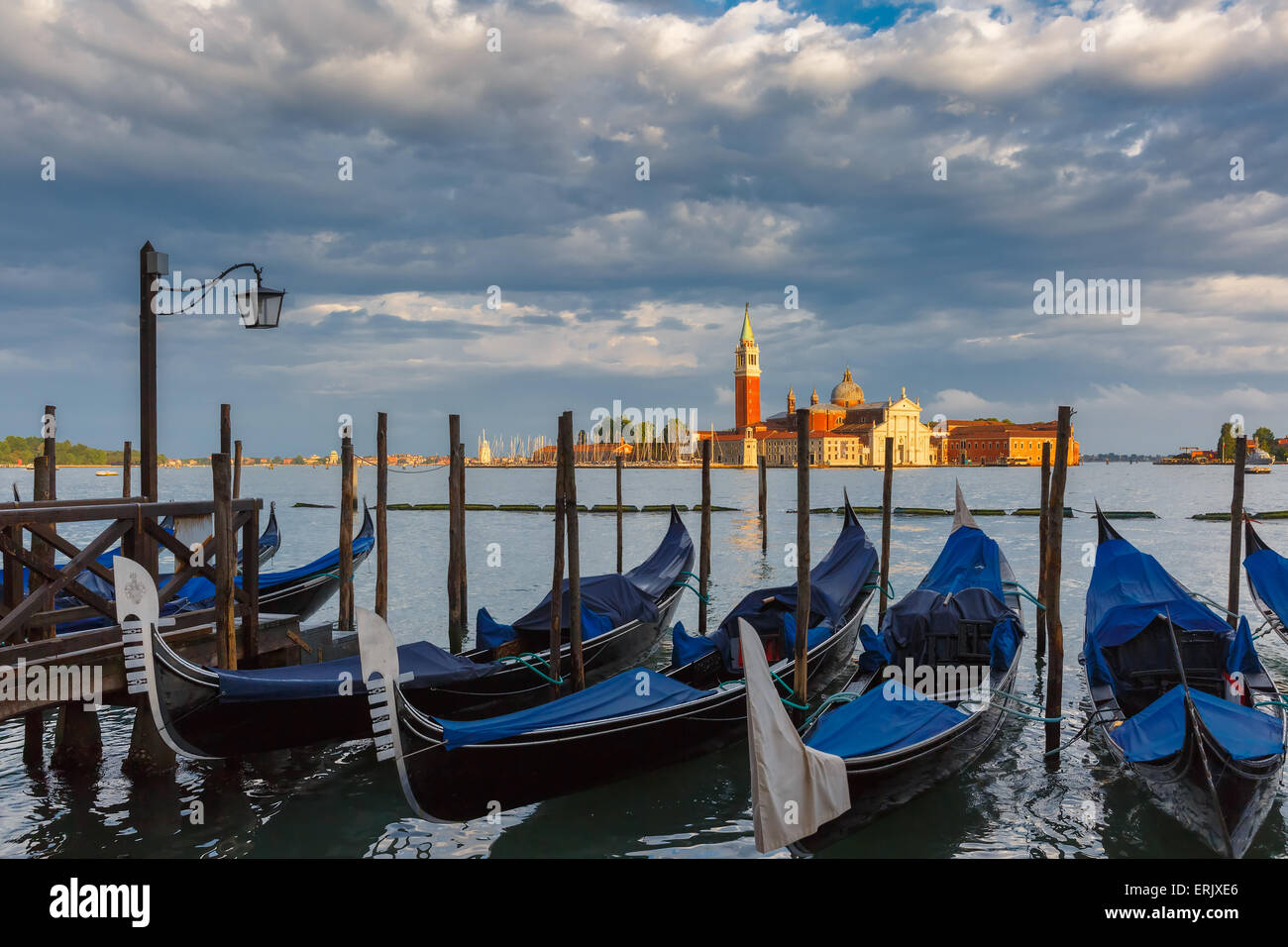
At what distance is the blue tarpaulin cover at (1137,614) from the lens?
551cm

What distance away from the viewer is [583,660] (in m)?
6.68

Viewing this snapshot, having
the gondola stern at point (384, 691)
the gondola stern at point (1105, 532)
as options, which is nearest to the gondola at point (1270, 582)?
the gondola stern at point (1105, 532)

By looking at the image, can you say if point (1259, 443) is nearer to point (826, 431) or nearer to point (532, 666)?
point (826, 431)

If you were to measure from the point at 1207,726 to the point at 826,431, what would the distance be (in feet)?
300

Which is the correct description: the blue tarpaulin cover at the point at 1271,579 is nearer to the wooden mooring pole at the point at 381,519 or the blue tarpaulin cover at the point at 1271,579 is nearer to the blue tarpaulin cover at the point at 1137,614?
the blue tarpaulin cover at the point at 1137,614

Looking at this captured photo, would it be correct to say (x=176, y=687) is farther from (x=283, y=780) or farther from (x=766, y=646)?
(x=766, y=646)

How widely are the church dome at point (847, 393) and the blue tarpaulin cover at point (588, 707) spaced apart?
9895 cm

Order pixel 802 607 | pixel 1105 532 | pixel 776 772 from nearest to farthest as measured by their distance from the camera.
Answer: pixel 776 772 < pixel 802 607 < pixel 1105 532

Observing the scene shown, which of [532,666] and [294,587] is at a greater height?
[294,587]

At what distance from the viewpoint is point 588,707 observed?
4707mm

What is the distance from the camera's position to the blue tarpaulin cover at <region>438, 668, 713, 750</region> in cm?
420

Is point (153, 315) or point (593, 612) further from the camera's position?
point (593, 612)

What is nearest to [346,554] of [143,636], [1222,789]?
[143,636]
